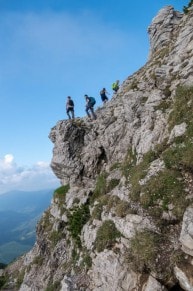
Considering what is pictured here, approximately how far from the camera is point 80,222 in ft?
95.7

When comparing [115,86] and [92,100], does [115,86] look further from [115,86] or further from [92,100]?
[92,100]

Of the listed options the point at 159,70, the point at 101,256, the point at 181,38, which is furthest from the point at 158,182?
the point at 181,38

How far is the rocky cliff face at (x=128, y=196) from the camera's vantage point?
18078 mm

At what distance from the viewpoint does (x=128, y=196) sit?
22.5 m

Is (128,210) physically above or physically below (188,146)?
below

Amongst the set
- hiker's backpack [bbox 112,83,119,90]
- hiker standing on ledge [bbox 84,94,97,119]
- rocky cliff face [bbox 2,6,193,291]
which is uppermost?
hiker's backpack [bbox 112,83,119,90]

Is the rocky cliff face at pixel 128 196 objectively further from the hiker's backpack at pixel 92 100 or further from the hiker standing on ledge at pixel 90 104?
the hiker's backpack at pixel 92 100

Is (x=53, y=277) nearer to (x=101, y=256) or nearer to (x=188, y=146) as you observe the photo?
(x=101, y=256)

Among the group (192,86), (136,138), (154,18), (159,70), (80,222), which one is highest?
(154,18)

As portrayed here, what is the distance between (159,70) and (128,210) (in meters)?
17.4

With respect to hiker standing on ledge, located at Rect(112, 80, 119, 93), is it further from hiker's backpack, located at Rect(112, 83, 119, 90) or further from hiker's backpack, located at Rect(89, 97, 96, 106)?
hiker's backpack, located at Rect(89, 97, 96, 106)

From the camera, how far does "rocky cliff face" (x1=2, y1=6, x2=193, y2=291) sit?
59.3 feet

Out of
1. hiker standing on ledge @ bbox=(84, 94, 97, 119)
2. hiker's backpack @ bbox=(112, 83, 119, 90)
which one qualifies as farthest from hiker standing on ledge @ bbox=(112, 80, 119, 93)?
hiker standing on ledge @ bbox=(84, 94, 97, 119)

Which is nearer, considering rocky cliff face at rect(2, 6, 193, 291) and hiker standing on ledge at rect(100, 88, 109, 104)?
rocky cliff face at rect(2, 6, 193, 291)
